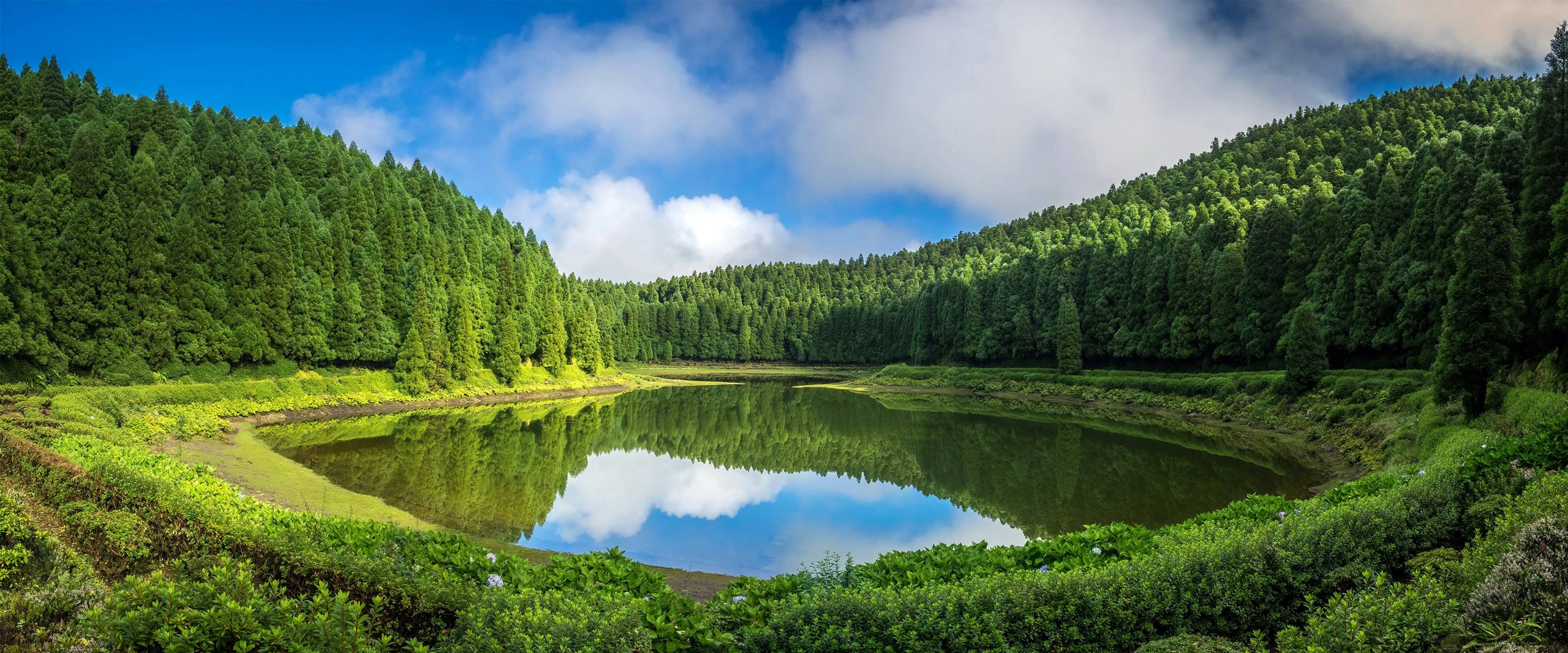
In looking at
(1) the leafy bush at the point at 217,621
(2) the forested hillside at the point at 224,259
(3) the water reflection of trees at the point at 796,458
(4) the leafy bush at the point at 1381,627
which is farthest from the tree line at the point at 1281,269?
(2) the forested hillside at the point at 224,259

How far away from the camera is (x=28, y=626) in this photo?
16.5 ft

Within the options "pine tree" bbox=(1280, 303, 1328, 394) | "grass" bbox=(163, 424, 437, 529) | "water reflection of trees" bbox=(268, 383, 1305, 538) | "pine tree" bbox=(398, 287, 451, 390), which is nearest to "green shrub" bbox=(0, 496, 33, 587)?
"grass" bbox=(163, 424, 437, 529)

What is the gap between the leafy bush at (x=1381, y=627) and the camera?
4410mm

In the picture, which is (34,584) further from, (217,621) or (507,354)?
(507,354)

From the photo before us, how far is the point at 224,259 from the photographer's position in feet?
126

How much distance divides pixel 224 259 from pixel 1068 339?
5552 cm

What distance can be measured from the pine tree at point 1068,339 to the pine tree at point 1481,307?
35244mm

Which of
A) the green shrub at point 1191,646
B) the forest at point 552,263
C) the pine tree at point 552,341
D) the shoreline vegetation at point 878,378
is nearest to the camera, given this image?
the green shrub at point 1191,646

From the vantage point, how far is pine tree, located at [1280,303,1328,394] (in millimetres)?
30891

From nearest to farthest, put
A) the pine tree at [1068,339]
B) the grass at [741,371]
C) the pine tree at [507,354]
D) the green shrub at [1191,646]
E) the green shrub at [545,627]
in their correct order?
the green shrub at [545,627] < the green shrub at [1191,646] < the pine tree at [1068,339] < the pine tree at [507,354] < the grass at [741,371]

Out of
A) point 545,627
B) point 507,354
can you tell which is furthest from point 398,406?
point 545,627

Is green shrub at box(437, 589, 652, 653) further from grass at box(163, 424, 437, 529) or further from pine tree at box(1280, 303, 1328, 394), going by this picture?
pine tree at box(1280, 303, 1328, 394)

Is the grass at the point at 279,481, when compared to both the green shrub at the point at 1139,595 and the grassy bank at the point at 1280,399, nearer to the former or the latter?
the green shrub at the point at 1139,595

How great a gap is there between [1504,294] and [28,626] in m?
27.9
